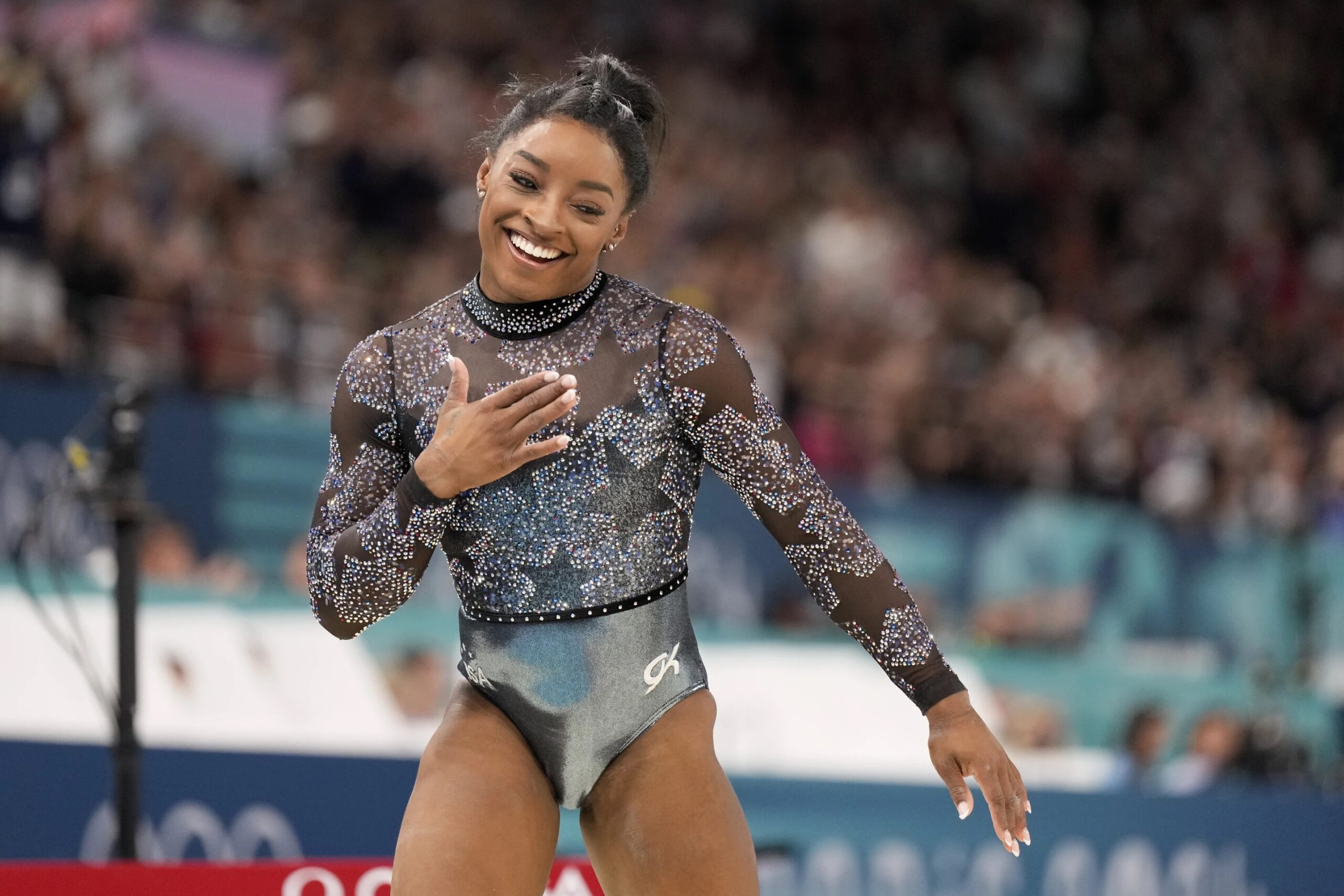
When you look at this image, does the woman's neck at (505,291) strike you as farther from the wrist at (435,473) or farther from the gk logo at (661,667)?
the gk logo at (661,667)

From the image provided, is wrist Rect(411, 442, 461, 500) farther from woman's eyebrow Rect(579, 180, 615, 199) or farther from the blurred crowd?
the blurred crowd

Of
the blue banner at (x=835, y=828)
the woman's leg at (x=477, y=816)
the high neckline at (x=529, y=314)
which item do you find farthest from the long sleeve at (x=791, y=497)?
the blue banner at (x=835, y=828)

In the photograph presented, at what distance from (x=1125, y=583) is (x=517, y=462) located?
5526 millimetres

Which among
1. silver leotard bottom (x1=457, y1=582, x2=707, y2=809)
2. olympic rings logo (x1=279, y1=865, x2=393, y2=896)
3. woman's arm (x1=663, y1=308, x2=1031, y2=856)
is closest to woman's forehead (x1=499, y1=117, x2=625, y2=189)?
woman's arm (x1=663, y1=308, x2=1031, y2=856)

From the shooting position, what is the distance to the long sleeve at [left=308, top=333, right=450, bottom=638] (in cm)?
244

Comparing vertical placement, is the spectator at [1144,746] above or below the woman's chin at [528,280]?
below

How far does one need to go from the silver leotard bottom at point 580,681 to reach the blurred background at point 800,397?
0.88m

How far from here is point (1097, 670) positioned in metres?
6.72

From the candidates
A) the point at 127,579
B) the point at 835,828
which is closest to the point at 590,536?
the point at 127,579

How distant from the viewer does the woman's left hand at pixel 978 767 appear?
2.51 meters

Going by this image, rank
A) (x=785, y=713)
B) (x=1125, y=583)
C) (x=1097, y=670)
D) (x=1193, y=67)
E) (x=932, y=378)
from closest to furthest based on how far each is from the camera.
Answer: (x=785, y=713), (x=1097, y=670), (x=1125, y=583), (x=932, y=378), (x=1193, y=67)

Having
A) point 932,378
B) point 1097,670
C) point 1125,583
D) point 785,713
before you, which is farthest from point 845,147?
point 785,713

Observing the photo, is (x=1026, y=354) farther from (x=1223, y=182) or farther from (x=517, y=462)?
(x=517, y=462)

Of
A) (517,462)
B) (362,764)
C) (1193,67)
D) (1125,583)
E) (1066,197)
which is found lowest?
(362,764)
